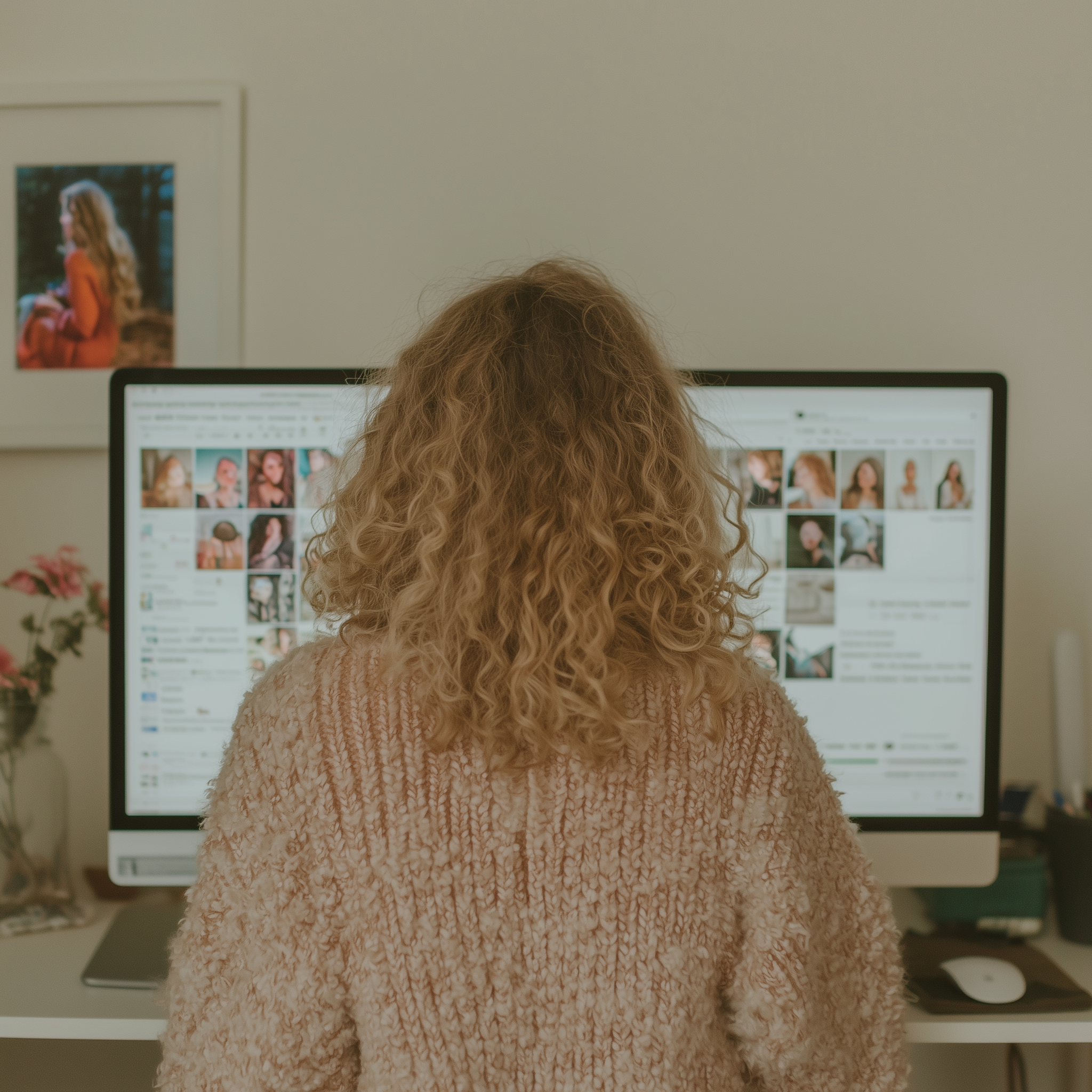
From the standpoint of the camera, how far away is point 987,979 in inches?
32.8

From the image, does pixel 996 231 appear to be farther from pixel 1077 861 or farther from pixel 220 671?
pixel 220 671

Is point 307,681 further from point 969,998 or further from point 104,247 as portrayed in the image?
point 104,247

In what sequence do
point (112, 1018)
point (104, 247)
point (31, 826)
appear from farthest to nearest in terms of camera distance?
point (104, 247)
point (31, 826)
point (112, 1018)

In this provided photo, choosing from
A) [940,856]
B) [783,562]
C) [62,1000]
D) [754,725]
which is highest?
[783,562]

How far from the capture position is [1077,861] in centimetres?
98

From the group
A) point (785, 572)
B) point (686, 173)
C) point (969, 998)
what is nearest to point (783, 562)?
point (785, 572)

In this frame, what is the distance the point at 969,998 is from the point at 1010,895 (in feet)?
0.66

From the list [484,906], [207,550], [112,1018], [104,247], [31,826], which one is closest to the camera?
[484,906]

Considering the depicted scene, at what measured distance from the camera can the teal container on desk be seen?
38.4 inches

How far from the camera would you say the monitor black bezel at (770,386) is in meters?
0.88

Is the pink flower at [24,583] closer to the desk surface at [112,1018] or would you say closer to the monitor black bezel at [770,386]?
the monitor black bezel at [770,386]

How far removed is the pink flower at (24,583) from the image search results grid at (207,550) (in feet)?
0.72

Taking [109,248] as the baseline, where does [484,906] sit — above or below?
below

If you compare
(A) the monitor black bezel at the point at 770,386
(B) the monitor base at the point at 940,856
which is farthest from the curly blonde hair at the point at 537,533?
(B) the monitor base at the point at 940,856
